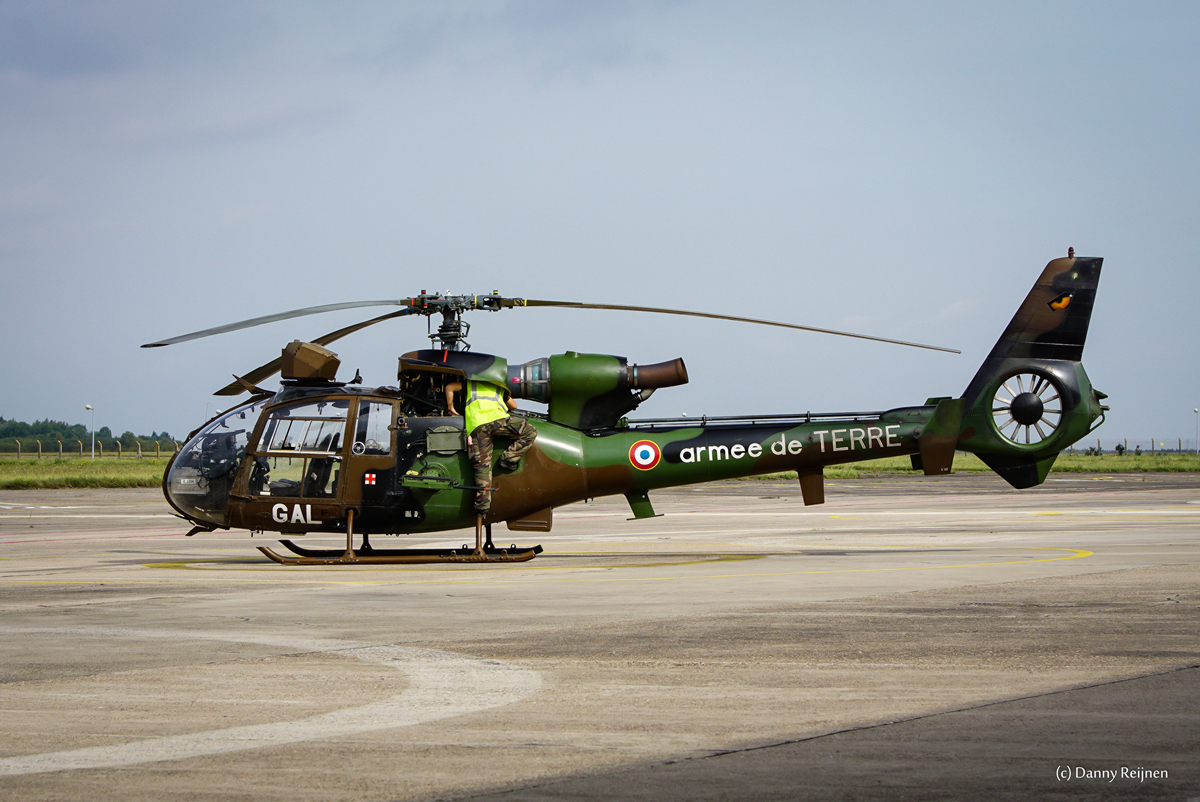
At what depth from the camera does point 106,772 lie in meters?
4.67

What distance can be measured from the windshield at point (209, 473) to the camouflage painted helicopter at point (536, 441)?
2 centimetres

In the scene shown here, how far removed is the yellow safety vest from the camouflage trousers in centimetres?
8

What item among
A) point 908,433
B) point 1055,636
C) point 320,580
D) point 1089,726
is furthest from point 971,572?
point 320,580

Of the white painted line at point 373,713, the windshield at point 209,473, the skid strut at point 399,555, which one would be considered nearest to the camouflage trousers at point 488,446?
the skid strut at point 399,555

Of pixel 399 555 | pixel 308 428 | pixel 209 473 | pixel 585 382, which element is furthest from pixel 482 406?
pixel 209 473

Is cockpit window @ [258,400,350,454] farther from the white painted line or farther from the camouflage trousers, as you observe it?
the white painted line

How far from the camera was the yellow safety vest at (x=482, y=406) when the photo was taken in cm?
1435

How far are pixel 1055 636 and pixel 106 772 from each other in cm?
704

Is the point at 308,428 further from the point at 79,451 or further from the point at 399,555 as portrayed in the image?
the point at 79,451

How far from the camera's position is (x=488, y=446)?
14.4 meters

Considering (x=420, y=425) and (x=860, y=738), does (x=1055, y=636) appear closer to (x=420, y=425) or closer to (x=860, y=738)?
(x=860, y=738)

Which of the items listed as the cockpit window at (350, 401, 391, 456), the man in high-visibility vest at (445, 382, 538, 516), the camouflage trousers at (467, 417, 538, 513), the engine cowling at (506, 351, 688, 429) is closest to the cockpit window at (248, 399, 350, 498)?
the cockpit window at (350, 401, 391, 456)

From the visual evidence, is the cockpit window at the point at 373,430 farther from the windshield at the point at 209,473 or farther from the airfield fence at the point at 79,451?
the airfield fence at the point at 79,451

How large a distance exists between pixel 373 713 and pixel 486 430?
8672 millimetres
